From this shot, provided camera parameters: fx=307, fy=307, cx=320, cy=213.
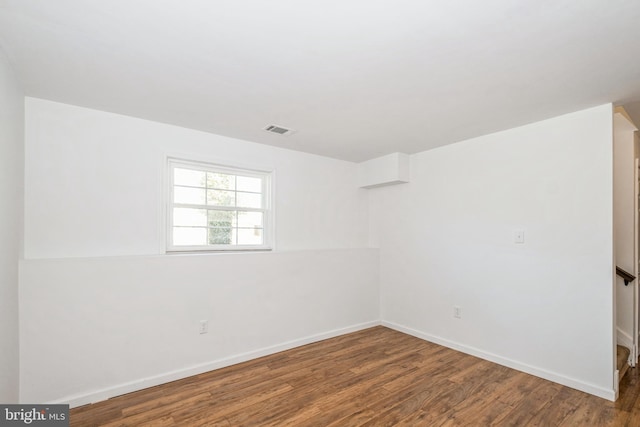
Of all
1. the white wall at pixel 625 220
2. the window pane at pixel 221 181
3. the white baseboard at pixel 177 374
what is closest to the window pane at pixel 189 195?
the window pane at pixel 221 181

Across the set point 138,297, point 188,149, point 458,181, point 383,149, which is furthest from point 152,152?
point 458,181

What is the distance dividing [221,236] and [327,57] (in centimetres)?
220

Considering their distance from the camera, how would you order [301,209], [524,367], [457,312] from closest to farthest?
[524,367]
[457,312]
[301,209]

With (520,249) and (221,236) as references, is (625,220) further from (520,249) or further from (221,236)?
(221,236)

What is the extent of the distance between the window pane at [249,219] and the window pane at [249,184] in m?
0.27

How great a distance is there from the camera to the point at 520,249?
3.00 metres

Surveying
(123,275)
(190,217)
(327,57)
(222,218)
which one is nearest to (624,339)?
(327,57)

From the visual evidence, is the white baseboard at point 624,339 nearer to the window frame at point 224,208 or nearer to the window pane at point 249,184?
the window frame at point 224,208

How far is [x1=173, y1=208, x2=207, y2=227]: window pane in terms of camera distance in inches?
119

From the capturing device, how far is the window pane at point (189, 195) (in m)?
3.05

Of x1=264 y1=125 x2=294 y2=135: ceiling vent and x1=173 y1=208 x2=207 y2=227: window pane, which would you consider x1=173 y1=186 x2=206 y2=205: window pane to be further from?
x1=264 y1=125 x2=294 y2=135: ceiling vent

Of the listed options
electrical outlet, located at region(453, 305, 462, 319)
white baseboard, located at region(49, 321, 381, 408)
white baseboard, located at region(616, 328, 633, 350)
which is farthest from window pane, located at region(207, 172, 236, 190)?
white baseboard, located at region(616, 328, 633, 350)

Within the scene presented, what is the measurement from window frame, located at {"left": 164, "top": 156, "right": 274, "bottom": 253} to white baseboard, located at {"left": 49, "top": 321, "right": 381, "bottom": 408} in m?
1.09

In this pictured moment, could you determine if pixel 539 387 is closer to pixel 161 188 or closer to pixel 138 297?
pixel 138 297
